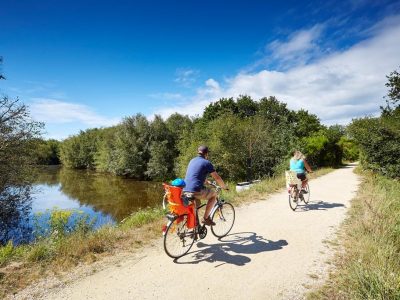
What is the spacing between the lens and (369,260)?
475 cm

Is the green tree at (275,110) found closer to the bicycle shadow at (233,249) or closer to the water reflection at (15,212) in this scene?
the water reflection at (15,212)

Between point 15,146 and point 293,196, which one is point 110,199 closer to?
point 15,146

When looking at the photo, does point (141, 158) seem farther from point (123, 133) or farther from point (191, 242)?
point (191, 242)

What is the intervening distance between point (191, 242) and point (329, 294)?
8.56 feet

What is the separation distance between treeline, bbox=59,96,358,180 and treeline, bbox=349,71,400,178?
18.0 ft

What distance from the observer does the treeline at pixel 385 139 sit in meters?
15.1

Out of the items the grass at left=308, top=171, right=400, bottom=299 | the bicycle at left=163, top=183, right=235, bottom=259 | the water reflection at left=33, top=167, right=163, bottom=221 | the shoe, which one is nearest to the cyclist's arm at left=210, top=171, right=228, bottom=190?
the bicycle at left=163, top=183, right=235, bottom=259

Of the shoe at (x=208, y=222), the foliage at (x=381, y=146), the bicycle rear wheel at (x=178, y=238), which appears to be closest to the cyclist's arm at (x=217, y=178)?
the shoe at (x=208, y=222)

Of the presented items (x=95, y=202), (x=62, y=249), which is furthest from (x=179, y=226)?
(x=95, y=202)

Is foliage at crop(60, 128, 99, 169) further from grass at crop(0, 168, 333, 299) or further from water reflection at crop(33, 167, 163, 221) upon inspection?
grass at crop(0, 168, 333, 299)

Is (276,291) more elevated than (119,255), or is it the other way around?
(119,255)

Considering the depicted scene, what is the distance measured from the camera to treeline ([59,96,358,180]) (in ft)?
88.3

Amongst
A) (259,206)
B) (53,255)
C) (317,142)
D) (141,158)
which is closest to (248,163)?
(317,142)

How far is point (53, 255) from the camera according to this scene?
518cm
